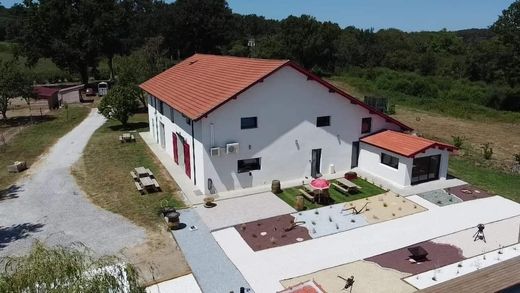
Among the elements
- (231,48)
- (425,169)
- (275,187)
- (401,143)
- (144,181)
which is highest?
(231,48)

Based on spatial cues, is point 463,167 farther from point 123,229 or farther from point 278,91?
point 123,229

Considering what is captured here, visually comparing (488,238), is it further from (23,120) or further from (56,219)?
(23,120)

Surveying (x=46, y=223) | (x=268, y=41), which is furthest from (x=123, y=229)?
(x=268, y=41)

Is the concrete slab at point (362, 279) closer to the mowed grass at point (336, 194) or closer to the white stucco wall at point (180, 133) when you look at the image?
the mowed grass at point (336, 194)

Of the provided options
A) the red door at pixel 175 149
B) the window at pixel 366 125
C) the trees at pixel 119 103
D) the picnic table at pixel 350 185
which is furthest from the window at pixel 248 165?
the trees at pixel 119 103

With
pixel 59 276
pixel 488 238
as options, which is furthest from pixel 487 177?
pixel 59 276

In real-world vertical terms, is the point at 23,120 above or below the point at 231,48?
below
